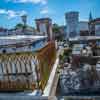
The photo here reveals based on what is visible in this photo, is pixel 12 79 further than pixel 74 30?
No

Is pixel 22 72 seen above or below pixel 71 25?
below

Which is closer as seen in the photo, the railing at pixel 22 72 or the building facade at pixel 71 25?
the railing at pixel 22 72

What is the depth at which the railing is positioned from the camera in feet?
11.5

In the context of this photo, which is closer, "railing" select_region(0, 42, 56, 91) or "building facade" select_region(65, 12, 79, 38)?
"railing" select_region(0, 42, 56, 91)

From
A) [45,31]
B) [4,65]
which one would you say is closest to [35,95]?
[4,65]

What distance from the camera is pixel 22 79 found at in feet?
11.9

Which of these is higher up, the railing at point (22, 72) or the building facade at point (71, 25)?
the building facade at point (71, 25)

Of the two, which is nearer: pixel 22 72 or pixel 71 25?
pixel 22 72

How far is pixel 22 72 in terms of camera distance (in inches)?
146

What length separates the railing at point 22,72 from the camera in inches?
138

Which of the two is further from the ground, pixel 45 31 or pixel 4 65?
pixel 45 31

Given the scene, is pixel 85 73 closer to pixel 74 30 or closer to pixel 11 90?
pixel 11 90

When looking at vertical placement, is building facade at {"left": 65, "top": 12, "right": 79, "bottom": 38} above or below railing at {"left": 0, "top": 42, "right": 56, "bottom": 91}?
above

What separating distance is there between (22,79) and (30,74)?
0.19m
